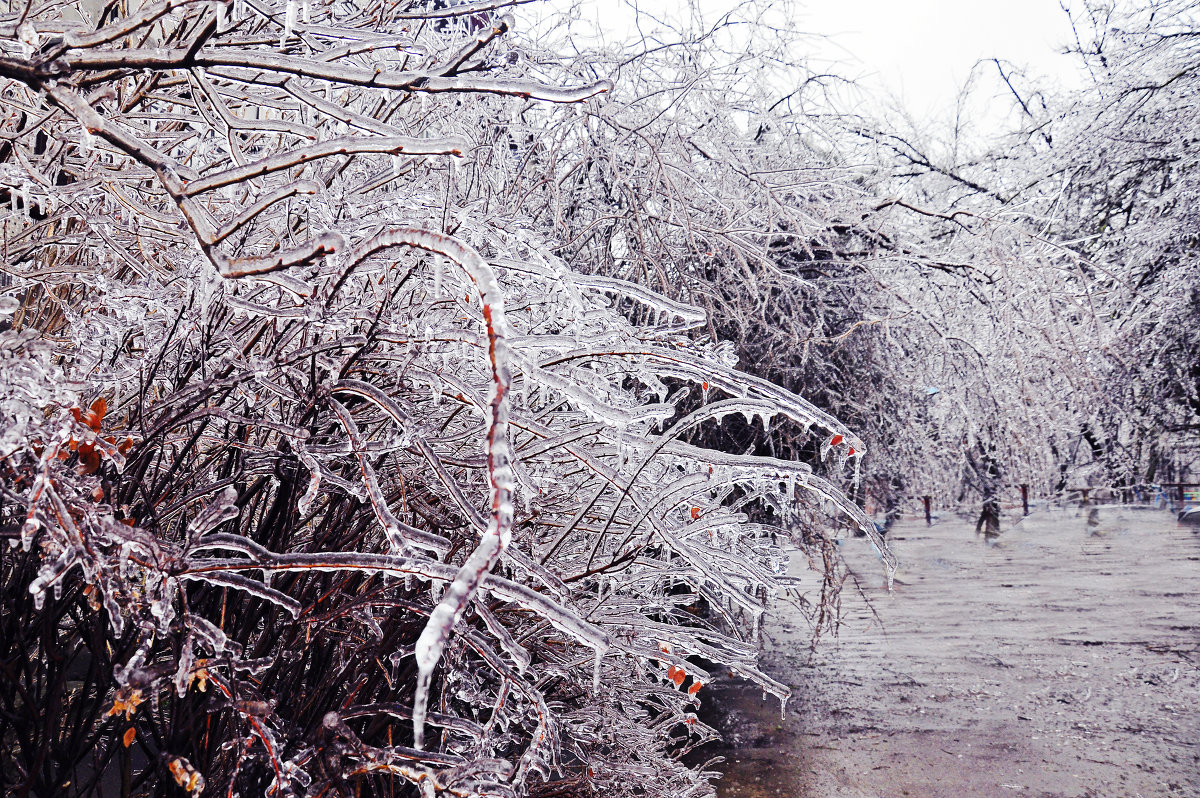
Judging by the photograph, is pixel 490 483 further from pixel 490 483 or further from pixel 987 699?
pixel 987 699

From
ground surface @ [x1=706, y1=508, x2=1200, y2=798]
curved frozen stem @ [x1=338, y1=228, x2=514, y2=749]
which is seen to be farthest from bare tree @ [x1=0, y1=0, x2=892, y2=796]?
ground surface @ [x1=706, y1=508, x2=1200, y2=798]

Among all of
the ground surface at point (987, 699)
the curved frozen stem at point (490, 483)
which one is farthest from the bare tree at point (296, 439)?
the ground surface at point (987, 699)

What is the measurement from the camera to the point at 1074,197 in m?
7.59

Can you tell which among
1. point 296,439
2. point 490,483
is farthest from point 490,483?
point 296,439

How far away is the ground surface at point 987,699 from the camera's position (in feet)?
18.5

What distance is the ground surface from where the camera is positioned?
565 cm

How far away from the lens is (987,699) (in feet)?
24.6

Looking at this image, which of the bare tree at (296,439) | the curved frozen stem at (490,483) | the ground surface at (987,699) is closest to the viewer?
the curved frozen stem at (490,483)

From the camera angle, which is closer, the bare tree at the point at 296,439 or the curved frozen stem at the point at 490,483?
the curved frozen stem at the point at 490,483

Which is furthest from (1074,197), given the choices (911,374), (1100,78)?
(911,374)

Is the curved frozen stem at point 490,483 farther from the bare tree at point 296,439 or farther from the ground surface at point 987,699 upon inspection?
the ground surface at point 987,699

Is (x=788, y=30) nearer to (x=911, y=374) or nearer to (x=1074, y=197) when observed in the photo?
(x=911, y=374)

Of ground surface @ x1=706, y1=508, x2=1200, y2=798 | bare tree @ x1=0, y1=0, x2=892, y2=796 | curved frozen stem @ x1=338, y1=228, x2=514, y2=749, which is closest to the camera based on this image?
curved frozen stem @ x1=338, y1=228, x2=514, y2=749

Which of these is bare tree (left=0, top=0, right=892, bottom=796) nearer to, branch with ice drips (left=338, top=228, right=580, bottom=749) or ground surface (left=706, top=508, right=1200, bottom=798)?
branch with ice drips (left=338, top=228, right=580, bottom=749)
